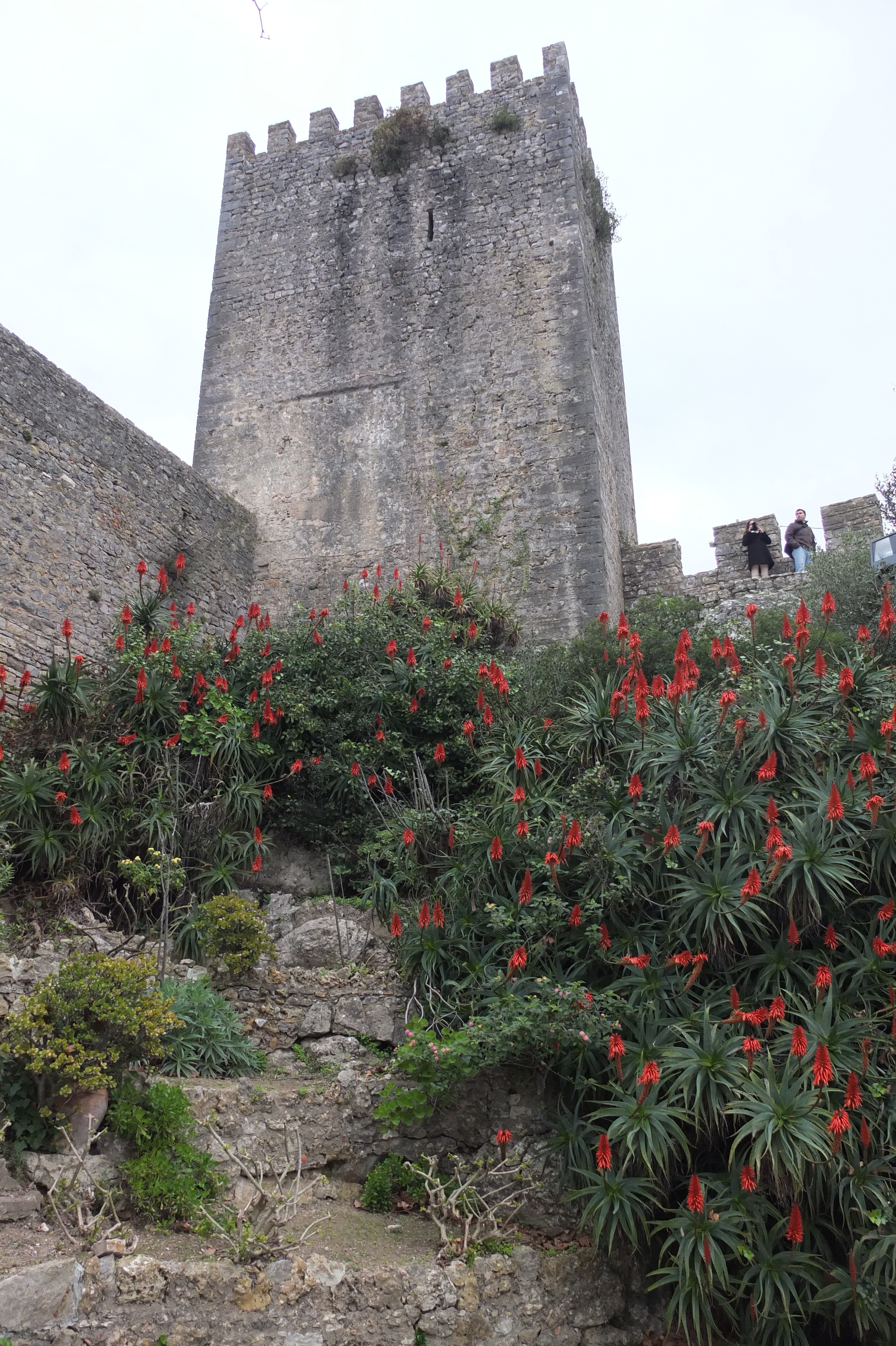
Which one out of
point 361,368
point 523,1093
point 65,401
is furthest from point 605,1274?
point 361,368

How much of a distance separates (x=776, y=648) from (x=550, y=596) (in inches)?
122

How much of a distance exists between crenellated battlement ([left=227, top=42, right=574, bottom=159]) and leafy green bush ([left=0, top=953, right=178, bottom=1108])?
40.0ft

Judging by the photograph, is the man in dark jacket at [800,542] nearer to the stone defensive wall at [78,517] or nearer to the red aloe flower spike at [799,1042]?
the stone defensive wall at [78,517]

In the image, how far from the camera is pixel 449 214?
45.4 ft

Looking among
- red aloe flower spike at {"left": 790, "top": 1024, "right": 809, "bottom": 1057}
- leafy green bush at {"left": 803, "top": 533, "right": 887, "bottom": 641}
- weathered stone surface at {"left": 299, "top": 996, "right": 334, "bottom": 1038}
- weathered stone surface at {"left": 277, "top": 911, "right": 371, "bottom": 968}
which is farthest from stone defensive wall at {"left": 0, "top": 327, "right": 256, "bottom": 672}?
red aloe flower spike at {"left": 790, "top": 1024, "right": 809, "bottom": 1057}

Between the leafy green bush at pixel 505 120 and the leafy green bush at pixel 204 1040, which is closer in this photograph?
the leafy green bush at pixel 204 1040

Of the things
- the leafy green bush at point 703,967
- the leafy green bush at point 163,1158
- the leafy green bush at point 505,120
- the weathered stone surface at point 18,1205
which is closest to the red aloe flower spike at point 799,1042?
the leafy green bush at point 703,967

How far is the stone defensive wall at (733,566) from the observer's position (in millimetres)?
12266

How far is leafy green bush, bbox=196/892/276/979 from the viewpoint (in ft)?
24.4

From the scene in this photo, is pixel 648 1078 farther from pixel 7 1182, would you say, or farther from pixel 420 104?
pixel 420 104

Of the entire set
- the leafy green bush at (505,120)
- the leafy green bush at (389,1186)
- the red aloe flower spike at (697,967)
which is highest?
the leafy green bush at (505,120)

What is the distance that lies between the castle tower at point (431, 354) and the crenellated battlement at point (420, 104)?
0.03 metres

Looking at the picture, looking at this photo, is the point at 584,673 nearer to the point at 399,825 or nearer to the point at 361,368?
the point at 399,825

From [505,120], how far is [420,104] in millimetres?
1280
